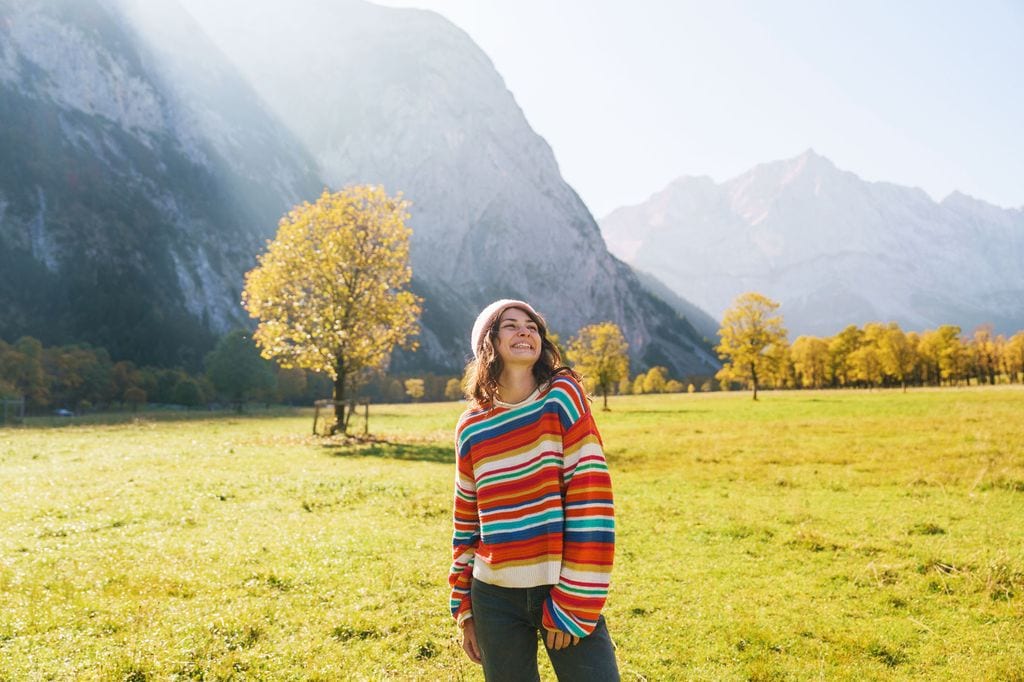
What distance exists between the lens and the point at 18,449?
29.8 meters

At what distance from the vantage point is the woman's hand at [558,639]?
3.91m

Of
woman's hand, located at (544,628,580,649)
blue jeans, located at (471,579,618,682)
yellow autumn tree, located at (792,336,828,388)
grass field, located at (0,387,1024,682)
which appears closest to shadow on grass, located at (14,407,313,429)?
grass field, located at (0,387,1024,682)

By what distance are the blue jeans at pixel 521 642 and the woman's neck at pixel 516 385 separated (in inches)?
57.4

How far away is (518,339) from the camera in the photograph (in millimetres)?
4523

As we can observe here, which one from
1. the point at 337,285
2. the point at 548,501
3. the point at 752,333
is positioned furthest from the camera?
Answer: the point at 752,333

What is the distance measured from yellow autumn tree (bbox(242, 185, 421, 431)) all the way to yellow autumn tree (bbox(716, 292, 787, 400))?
5649 centimetres

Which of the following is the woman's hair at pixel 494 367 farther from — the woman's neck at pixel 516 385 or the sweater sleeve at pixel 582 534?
the sweater sleeve at pixel 582 534

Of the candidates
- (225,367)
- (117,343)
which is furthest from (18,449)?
(117,343)

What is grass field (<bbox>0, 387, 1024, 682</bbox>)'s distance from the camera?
26.0ft

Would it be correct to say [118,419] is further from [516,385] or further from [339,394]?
[516,385]

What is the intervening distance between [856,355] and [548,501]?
431 feet

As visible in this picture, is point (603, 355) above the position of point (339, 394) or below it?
above

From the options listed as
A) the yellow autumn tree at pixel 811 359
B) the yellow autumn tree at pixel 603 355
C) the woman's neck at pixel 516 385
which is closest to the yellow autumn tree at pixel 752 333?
the yellow autumn tree at pixel 603 355

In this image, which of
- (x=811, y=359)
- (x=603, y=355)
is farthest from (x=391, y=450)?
(x=811, y=359)
